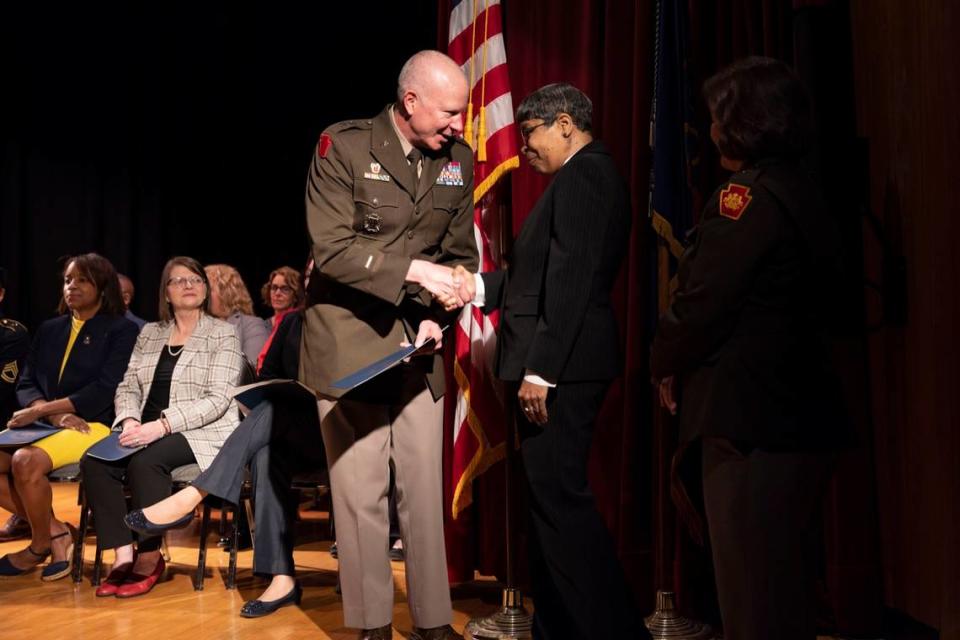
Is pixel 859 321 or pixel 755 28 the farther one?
pixel 755 28

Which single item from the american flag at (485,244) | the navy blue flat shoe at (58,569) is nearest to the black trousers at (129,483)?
the navy blue flat shoe at (58,569)

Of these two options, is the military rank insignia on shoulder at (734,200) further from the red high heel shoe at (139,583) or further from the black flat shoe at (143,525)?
the red high heel shoe at (139,583)

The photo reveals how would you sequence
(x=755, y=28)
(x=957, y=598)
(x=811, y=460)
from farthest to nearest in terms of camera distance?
(x=755, y=28) < (x=957, y=598) < (x=811, y=460)

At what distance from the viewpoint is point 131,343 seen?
4.59m

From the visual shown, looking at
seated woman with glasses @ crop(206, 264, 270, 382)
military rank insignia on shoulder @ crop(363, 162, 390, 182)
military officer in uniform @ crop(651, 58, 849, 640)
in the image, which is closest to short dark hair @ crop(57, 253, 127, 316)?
seated woman with glasses @ crop(206, 264, 270, 382)

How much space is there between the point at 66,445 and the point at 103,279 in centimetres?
86

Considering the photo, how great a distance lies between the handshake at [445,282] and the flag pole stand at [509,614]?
1.32ft

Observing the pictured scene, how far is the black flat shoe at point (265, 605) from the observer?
11.1ft

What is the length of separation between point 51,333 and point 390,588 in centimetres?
276

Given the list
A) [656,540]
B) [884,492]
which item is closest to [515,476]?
[656,540]

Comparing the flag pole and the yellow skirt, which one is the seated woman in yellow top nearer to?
the yellow skirt

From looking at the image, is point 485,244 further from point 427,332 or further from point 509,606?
point 509,606

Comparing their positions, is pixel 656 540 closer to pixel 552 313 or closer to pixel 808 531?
pixel 552 313

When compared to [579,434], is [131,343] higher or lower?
higher
